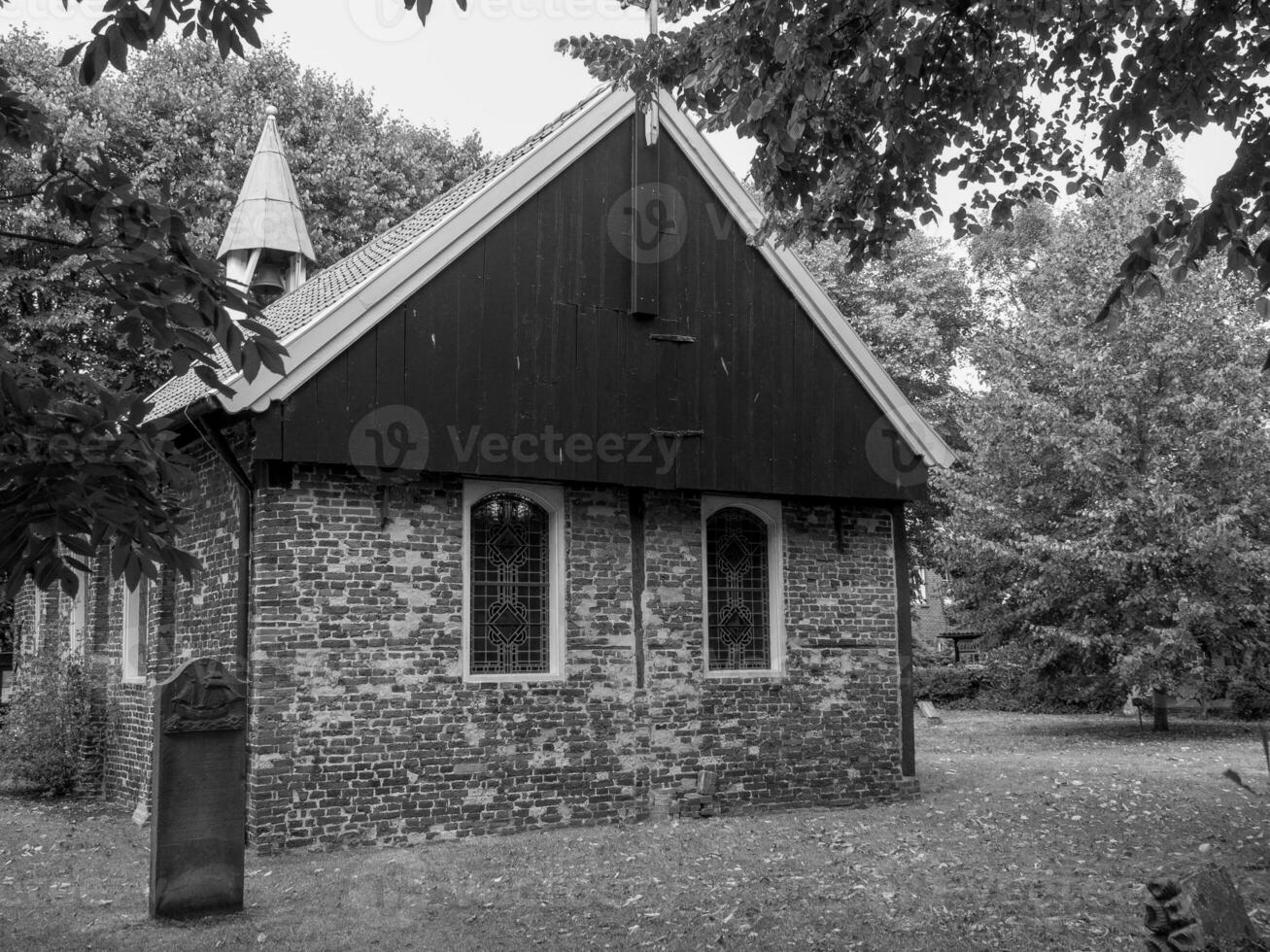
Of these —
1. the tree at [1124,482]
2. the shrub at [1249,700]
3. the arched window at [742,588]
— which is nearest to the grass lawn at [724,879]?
the arched window at [742,588]

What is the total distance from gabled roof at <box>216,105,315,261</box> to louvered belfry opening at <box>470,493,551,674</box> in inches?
411

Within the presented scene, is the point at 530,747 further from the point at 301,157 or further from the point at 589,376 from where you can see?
the point at 301,157

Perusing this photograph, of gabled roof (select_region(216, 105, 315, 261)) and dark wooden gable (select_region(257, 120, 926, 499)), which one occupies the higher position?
gabled roof (select_region(216, 105, 315, 261))

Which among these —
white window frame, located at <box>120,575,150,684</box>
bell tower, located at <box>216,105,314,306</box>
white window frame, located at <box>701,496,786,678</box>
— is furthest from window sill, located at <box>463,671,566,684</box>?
bell tower, located at <box>216,105,314,306</box>

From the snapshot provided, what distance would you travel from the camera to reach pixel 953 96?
10430mm

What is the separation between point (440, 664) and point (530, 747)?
1351 mm

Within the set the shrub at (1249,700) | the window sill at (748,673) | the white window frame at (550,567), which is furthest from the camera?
the shrub at (1249,700)

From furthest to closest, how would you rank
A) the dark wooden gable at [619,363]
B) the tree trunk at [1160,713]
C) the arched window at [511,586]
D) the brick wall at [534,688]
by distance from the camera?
the tree trunk at [1160,713] → the arched window at [511,586] → the dark wooden gable at [619,363] → the brick wall at [534,688]

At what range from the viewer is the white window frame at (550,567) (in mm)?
13070

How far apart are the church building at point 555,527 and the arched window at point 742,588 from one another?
4 centimetres

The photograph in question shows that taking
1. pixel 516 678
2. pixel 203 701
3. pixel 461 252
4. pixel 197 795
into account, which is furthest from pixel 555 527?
pixel 197 795

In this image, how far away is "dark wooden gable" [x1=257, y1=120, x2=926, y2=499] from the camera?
41.7 feet

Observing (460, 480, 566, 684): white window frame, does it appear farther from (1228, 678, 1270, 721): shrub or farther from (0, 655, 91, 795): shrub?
(1228, 678, 1270, 721): shrub

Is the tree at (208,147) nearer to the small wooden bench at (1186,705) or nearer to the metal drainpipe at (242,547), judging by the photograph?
the metal drainpipe at (242,547)
